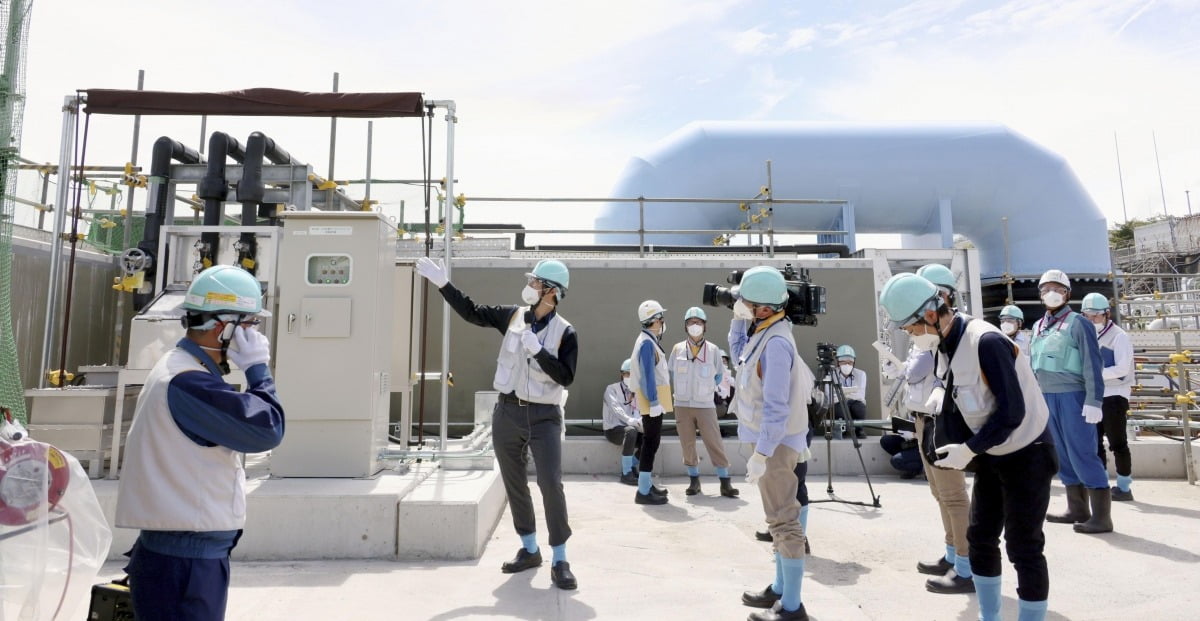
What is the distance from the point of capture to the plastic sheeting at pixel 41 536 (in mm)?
2203

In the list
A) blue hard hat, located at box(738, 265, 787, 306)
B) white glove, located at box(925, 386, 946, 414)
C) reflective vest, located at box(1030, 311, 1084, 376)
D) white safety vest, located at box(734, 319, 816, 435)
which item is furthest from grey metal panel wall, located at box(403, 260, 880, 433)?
white glove, located at box(925, 386, 946, 414)

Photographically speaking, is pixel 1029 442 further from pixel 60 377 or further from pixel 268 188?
pixel 268 188

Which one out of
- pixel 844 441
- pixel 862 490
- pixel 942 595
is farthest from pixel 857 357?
pixel 942 595

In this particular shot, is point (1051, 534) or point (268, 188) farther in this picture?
point (268, 188)

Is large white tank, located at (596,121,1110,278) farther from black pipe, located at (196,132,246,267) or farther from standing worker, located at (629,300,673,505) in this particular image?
black pipe, located at (196,132,246,267)

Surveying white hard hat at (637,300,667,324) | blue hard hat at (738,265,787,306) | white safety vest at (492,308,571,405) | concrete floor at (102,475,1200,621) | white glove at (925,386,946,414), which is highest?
white hard hat at (637,300,667,324)

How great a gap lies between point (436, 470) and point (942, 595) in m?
3.84

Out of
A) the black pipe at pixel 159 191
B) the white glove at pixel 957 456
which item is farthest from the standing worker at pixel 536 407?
the black pipe at pixel 159 191

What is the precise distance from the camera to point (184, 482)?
201cm

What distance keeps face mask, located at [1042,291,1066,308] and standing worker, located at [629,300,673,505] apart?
134 inches

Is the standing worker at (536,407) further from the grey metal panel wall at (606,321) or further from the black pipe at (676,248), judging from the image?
the black pipe at (676,248)

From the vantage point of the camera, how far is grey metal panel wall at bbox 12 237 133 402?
5.55 meters

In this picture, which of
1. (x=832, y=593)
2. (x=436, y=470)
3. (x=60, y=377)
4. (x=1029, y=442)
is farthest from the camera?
(x=436, y=470)

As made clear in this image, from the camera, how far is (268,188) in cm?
728
